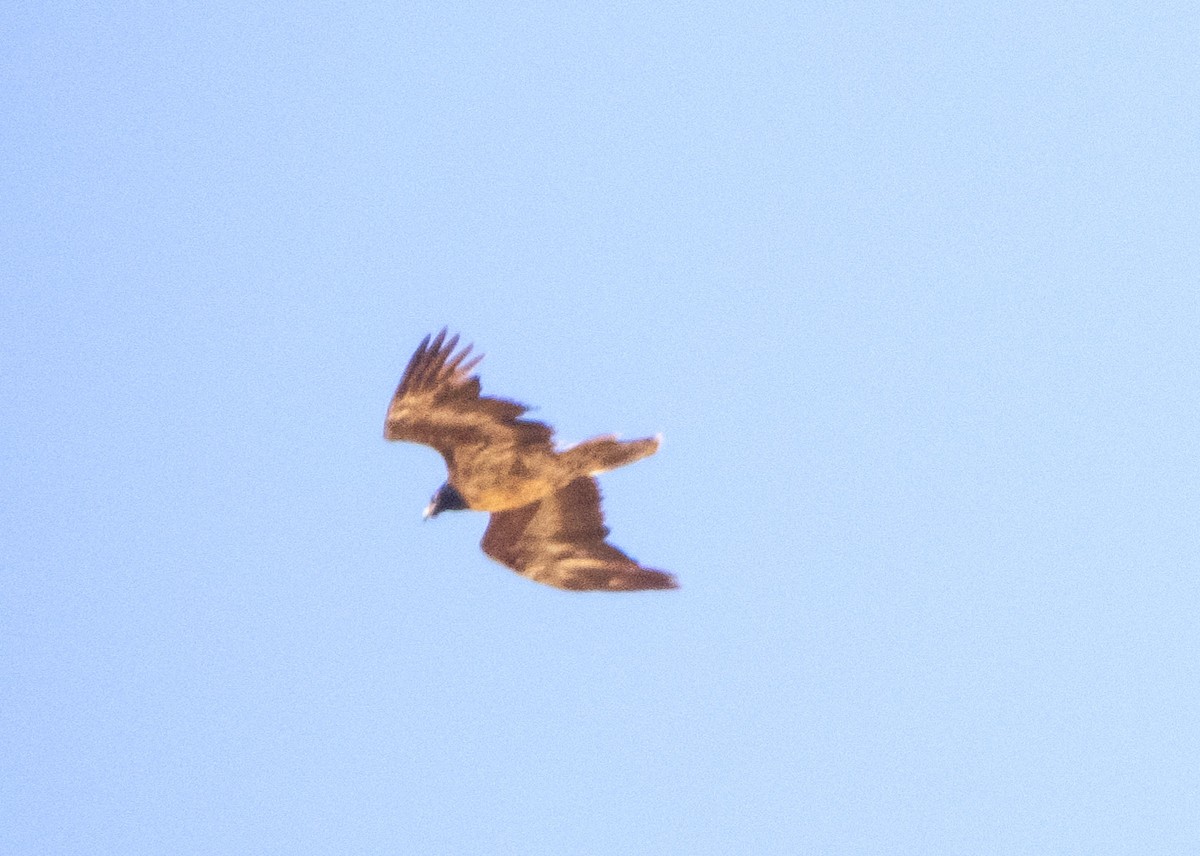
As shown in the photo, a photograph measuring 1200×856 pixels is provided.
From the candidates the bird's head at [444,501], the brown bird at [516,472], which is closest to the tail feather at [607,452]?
the brown bird at [516,472]

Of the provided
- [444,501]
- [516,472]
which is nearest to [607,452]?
[516,472]

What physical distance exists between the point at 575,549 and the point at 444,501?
1421 millimetres

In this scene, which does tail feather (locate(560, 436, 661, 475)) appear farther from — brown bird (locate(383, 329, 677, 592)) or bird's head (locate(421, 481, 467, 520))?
bird's head (locate(421, 481, 467, 520))

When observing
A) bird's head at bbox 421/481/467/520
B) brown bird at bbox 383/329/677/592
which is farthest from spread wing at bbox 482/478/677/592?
bird's head at bbox 421/481/467/520

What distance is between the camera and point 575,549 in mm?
20000

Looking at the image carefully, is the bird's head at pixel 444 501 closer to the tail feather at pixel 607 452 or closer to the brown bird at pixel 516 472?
the brown bird at pixel 516 472

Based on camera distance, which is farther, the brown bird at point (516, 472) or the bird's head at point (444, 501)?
the bird's head at point (444, 501)

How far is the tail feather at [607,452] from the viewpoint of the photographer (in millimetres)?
19156

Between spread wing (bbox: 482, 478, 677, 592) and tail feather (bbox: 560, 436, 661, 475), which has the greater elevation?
tail feather (bbox: 560, 436, 661, 475)

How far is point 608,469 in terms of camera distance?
64.1ft

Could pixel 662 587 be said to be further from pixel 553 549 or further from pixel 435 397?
pixel 435 397

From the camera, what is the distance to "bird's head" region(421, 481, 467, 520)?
2012cm

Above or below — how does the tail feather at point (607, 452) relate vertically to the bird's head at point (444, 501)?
above

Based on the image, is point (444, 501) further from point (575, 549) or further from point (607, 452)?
point (607, 452)
